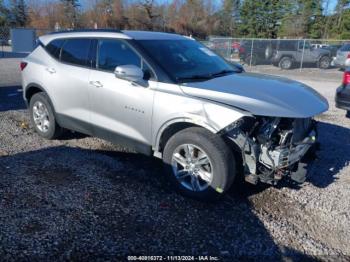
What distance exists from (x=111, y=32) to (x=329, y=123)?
5064 mm

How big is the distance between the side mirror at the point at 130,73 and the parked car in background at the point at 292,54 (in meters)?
19.2

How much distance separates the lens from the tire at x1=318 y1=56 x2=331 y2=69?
22.4m

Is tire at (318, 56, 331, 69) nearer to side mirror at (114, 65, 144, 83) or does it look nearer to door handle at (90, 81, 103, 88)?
door handle at (90, 81, 103, 88)

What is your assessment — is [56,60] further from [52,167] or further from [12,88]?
[12,88]

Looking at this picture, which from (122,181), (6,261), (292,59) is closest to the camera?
(6,261)

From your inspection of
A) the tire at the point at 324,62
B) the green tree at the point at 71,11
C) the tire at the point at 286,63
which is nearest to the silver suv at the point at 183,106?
the tire at the point at 286,63

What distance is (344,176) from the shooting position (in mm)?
4852

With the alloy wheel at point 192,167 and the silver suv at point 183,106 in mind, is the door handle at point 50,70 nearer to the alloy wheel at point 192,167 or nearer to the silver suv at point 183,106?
the silver suv at point 183,106

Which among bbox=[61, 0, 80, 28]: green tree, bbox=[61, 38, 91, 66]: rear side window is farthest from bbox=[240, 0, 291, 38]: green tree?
bbox=[61, 38, 91, 66]: rear side window

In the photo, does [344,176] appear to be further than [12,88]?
No

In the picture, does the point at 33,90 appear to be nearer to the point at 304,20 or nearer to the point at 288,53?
the point at 288,53

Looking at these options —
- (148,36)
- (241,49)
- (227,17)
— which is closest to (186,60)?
(148,36)

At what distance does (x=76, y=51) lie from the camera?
514 centimetres

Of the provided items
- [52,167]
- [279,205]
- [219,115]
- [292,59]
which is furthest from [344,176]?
[292,59]
